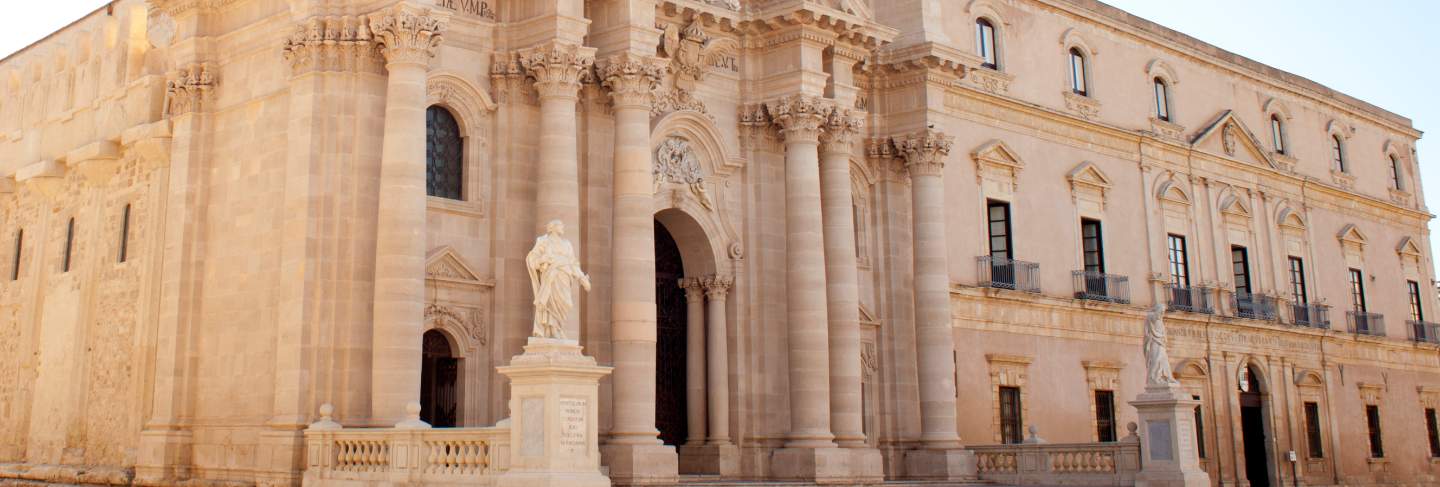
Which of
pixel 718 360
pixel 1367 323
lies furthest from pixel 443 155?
pixel 1367 323

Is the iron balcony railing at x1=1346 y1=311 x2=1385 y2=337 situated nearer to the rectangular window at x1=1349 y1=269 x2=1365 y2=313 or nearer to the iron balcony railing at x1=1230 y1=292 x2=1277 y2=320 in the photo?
the rectangular window at x1=1349 y1=269 x2=1365 y2=313

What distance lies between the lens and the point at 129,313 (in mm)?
24266

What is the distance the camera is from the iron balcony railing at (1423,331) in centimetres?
4512

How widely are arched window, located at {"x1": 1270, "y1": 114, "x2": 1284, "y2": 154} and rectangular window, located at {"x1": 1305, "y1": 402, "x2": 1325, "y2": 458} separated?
23.8 feet

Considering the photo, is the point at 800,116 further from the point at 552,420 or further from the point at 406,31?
the point at 552,420

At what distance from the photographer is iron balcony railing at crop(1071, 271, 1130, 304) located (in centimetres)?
3309

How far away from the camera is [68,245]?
89.8 feet

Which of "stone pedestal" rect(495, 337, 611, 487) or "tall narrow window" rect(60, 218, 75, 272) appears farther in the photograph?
"tall narrow window" rect(60, 218, 75, 272)

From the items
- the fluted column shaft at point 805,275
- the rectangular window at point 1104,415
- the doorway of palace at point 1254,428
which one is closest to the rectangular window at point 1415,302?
the doorway of palace at point 1254,428

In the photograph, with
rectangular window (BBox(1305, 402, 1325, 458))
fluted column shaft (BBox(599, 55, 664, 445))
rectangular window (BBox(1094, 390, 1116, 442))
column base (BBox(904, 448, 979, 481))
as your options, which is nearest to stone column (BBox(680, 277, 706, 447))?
fluted column shaft (BBox(599, 55, 664, 445))

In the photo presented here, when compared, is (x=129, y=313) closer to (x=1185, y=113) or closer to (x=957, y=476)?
(x=957, y=476)

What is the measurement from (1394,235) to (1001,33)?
20.5 metres

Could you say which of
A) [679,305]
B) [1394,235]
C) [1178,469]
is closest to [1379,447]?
[1394,235]

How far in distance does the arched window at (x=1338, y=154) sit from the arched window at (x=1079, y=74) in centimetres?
1299
